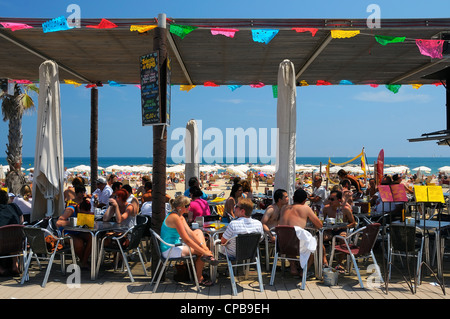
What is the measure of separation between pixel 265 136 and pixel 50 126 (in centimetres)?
430

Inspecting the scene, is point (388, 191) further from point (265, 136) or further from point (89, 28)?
point (89, 28)

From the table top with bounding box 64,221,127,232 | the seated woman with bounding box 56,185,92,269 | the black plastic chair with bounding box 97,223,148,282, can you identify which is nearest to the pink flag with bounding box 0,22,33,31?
the seated woman with bounding box 56,185,92,269

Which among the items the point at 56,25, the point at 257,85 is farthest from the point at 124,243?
the point at 257,85

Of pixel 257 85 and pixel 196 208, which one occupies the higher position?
pixel 257 85

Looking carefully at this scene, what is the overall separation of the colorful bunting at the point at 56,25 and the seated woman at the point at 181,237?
324cm

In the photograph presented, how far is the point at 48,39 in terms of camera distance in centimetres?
684

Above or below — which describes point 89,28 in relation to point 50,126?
above

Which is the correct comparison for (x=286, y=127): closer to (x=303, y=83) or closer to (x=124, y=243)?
(x=124, y=243)

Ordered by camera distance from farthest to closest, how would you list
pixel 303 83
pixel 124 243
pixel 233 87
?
pixel 233 87 → pixel 303 83 → pixel 124 243

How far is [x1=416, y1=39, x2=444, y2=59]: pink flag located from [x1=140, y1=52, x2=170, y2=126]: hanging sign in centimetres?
407

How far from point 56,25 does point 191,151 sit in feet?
17.0

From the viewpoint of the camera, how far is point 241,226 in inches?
194

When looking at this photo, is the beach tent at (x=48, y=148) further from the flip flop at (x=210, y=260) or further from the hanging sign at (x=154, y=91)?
the flip flop at (x=210, y=260)
